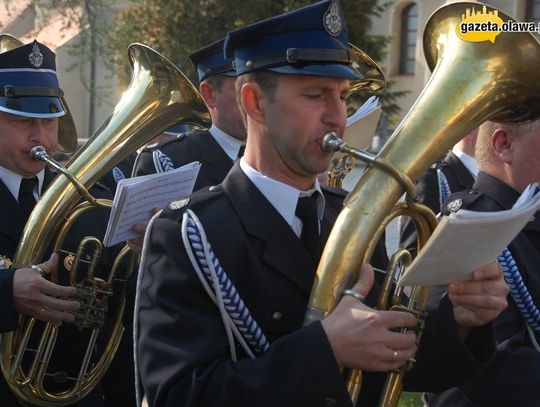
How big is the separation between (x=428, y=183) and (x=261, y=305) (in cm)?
221

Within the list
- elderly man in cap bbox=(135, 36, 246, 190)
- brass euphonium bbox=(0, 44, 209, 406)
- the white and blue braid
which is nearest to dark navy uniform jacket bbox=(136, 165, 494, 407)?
the white and blue braid

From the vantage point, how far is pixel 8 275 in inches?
130

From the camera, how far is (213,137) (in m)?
4.21

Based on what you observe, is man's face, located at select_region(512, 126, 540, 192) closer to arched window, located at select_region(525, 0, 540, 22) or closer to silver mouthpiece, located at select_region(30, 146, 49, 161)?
silver mouthpiece, located at select_region(30, 146, 49, 161)

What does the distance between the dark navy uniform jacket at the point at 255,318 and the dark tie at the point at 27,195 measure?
1.49 metres

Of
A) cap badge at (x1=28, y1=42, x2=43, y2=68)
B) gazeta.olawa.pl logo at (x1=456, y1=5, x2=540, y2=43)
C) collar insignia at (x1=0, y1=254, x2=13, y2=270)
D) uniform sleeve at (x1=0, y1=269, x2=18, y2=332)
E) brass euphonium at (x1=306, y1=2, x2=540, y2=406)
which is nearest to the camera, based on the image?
brass euphonium at (x1=306, y1=2, x2=540, y2=406)

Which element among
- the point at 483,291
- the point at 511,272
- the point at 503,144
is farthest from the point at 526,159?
the point at 483,291

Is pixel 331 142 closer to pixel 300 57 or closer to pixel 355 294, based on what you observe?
pixel 300 57

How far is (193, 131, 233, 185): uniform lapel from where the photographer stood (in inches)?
161

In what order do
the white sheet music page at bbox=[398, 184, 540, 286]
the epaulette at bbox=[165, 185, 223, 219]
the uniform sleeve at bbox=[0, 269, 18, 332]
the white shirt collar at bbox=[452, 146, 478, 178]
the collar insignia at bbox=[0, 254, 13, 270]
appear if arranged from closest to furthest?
the white sheet music page at bbox=[398, 184, 540, 286]
the epaulette at bbox=[165, 185, 223, 219]
the uniform sleeve at bbox=[0, 269, 18, 332]
the collar insignia at bbox=[0, 254, 13, 270]
the white shirt collar at bbox=[452, 146, 478, 178]

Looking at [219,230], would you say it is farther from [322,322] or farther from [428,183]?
[428,183]

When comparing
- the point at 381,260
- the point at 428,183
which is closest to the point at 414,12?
the point at 428,183

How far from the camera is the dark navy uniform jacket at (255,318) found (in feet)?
6.76

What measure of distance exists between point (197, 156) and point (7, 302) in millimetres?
1214
